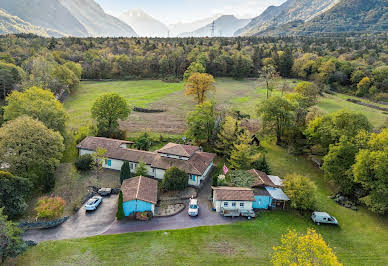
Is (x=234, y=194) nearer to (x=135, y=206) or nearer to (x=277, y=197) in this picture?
(x=277, y=197)

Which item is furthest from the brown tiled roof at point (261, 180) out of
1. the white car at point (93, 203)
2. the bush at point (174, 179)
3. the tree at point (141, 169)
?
the white car at point (93, 203)

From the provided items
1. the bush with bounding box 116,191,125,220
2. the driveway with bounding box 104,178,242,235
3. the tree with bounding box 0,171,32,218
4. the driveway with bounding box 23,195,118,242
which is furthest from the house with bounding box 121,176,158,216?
the tree with bounding box 0,171,32,218

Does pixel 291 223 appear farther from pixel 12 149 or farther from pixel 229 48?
pixel 229 48

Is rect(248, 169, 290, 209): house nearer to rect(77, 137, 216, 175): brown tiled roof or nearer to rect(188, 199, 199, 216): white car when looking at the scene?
rect(188, 199, 199, 216): white car

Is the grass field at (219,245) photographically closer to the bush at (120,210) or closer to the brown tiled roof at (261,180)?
the bush at (120,210)

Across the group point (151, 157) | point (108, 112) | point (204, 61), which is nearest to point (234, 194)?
point (151, 157)

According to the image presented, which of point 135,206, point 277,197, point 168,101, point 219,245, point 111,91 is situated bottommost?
point 219,245
